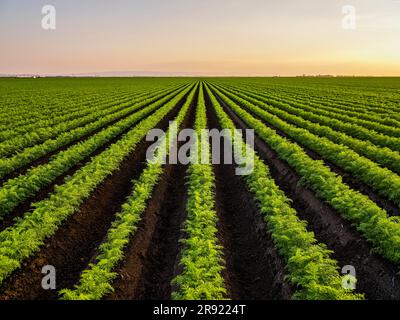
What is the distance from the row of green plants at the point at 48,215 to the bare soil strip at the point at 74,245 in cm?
19

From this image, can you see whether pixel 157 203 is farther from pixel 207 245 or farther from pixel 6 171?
pixel 6 171

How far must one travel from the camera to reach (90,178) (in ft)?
44.3

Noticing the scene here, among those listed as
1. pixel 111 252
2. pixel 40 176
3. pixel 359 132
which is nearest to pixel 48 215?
pixel 111 252

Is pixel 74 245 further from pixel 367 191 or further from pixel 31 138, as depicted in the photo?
pixel 31 138

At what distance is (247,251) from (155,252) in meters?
2.35

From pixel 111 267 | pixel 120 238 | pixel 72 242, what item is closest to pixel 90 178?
pixel 72 242

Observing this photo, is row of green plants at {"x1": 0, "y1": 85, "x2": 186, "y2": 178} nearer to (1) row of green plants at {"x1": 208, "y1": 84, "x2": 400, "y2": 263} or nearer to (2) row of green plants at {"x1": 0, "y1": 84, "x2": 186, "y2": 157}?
(2) row of green plants at {"x1": 0, "y1": 84, "x2": 186, "y2": 157}

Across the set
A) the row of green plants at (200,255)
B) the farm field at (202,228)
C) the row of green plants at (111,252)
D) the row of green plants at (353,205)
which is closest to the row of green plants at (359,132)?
the farm field at (202,228)

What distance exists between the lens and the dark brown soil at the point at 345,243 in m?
7.69

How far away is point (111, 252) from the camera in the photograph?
28.8ft

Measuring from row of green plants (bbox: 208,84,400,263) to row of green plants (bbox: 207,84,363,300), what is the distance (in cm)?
112

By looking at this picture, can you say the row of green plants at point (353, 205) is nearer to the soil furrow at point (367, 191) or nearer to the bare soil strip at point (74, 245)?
the soil furrow at point (367, 191)

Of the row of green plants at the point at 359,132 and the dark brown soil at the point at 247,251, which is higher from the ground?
the row of green plants at the point at 359,132

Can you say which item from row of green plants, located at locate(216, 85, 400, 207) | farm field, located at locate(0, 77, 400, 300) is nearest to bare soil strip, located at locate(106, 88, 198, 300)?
farm field, located at locate(0, 77, 400, 300)
